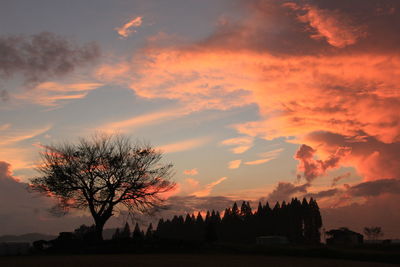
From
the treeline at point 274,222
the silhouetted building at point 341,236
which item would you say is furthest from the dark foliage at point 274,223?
the silhouetted building at point 341,236

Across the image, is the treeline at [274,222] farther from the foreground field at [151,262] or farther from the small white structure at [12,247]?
the foreground field at [151,262]

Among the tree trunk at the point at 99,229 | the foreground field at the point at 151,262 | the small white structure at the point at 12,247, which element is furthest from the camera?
the tree trunk at the point at 99,229

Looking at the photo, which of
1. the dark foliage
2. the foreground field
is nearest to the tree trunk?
the foreground field

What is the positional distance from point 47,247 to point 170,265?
68.0ft

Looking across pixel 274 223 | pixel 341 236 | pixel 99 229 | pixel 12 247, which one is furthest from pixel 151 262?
pixel 274 223

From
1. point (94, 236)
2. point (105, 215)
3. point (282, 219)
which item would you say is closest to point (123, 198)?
point (105, 215)

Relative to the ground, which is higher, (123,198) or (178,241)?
(123,198)

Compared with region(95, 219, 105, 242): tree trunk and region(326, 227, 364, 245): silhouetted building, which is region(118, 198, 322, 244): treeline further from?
→ region(95, 219, 105, 242): tree trunk

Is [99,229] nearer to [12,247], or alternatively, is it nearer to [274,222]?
[12,247]

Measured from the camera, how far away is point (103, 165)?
4291cm

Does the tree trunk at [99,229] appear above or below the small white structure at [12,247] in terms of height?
above

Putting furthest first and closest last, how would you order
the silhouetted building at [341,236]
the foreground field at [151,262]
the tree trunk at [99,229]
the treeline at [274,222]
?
the treeline at [274,222] < the silhouetted building at [341,236] < the tree trunk at [99,229] < the foreground field at [151,262]

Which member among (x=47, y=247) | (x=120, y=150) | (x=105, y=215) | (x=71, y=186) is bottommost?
(x=47, y=247)

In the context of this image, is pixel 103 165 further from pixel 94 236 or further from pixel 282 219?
pixel 282 219
